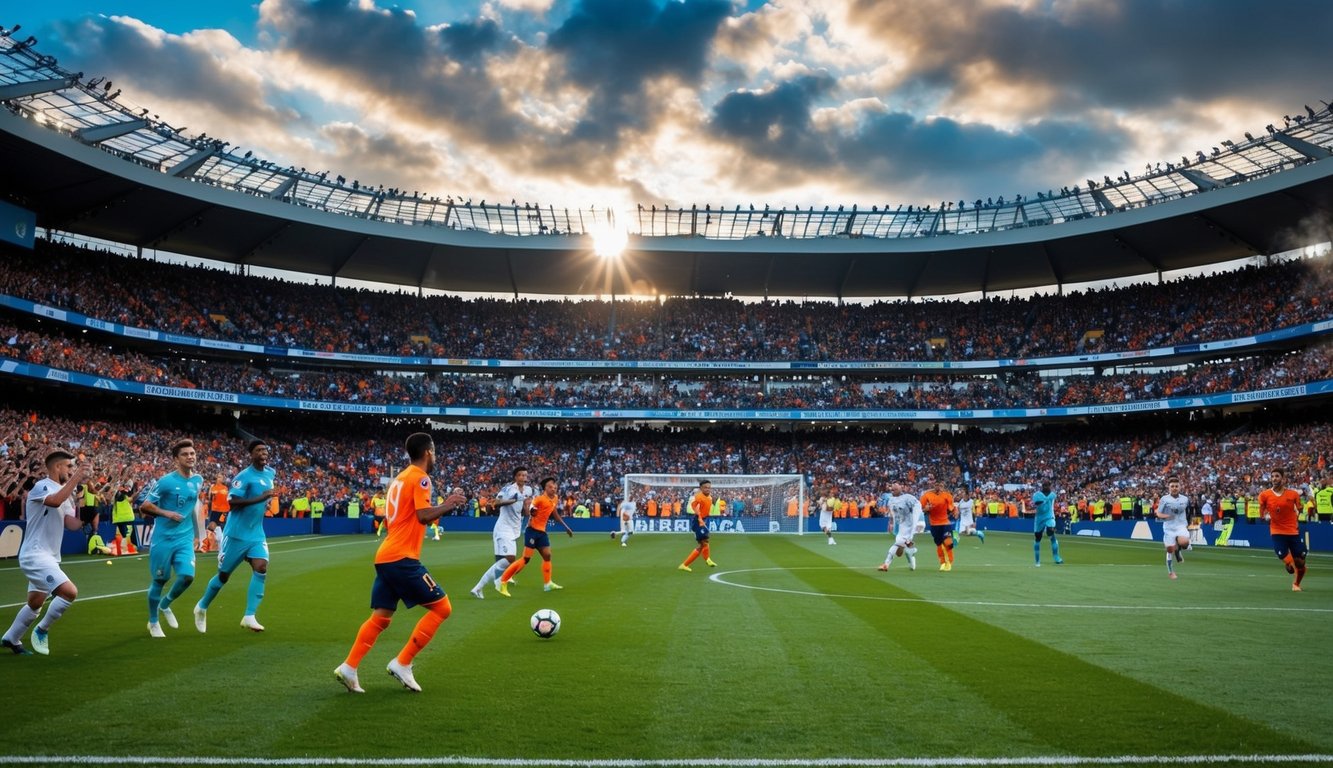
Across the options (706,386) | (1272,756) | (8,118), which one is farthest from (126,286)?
(1272,756)

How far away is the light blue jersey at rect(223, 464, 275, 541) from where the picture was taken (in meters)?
12.6

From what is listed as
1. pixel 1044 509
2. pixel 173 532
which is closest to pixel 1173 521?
pixel 1044 509

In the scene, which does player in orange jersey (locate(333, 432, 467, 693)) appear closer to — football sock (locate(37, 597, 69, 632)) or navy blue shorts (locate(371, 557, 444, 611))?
navy blue shorts (locate(371, 557, 444, 611))

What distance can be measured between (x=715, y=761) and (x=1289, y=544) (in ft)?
54.5

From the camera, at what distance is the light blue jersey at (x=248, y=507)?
41.3ft

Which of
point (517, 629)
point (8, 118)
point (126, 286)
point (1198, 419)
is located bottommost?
point (517, 629)

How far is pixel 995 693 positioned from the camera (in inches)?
328

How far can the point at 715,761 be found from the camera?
6215mm

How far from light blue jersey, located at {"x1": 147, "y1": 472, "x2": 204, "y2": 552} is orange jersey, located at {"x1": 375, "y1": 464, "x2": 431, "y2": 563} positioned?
499 centimetres

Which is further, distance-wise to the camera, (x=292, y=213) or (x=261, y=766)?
(x=292, y=213)

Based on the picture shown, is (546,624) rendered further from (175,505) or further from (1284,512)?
(1284,512)

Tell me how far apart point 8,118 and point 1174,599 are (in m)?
46.4

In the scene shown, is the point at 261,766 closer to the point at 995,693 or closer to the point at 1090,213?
the point at 995,693

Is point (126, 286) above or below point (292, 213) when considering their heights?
below
